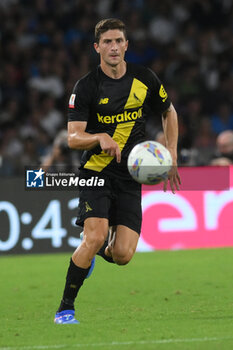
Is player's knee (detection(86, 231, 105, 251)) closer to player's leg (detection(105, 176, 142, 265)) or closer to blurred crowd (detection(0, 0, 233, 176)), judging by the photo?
player's leg (detection(105, 176, 142, 265))

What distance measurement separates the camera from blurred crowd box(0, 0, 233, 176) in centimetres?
1509

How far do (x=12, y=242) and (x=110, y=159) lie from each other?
17.5 feet

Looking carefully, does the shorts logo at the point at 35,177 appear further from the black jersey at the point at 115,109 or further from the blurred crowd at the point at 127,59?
the blurred crowd at the point at 127,59

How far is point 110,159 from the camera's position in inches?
273

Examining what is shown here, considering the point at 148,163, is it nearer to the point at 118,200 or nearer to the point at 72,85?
the point at 118,200

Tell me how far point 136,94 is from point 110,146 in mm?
823

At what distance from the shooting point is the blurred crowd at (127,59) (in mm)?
15086

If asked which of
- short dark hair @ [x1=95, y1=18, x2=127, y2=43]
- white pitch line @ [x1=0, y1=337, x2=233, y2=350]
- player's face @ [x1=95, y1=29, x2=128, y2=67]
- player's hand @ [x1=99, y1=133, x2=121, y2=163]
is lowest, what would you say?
white pitch line @ [x1=0, y1=337, x2=233, y2=350]

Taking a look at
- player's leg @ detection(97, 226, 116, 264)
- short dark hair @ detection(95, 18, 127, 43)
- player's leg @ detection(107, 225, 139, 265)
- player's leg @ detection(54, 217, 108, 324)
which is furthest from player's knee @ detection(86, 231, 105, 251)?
short dark hair @ detection(95, 18, 127, 43)

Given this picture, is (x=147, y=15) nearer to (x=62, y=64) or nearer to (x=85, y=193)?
(x=62, y=64)

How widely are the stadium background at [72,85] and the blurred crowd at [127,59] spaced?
0.07 ft

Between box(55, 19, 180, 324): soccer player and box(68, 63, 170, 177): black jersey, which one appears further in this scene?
box(68, 63, 170, 177): black jersey

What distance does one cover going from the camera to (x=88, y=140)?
6.54 meters

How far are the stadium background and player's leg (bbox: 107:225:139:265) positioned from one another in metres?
5.12
